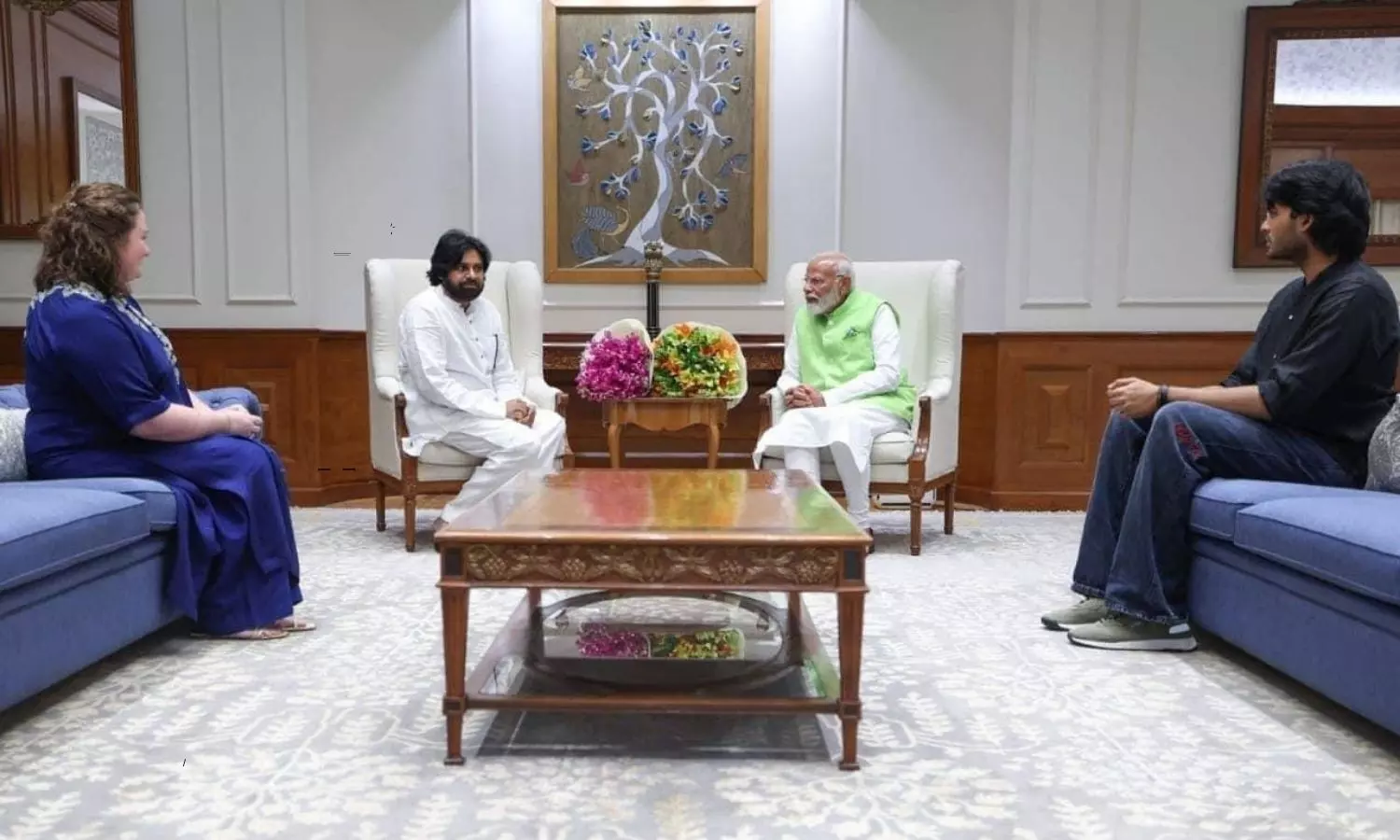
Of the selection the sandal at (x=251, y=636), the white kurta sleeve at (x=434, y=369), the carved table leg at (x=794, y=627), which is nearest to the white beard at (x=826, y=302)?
the white kurta sleeve at (x=434, y=369)

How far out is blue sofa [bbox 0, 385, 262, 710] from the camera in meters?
2.08

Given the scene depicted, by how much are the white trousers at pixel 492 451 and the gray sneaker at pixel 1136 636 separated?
2.17m

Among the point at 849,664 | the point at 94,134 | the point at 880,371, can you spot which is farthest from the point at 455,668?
the point at 94,134

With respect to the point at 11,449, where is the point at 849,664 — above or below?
below

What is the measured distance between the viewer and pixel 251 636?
2.83 meters

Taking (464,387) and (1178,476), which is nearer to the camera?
(1178,476)

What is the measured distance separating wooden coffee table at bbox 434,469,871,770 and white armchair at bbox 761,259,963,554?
6.31 feet

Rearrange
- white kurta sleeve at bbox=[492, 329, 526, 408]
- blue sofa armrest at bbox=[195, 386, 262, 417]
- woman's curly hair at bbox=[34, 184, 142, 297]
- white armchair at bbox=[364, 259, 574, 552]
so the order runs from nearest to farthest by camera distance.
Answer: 1. woman's curly hair at bbox=[34, 184, 142, 297]
2. blue sofa armrest at bbox=[195, 386, 262, 417]
3. white armchair at bbox=[364, 259, 574, 552]
4. white kurta sleeve at bbox=[492, 329, 526, 408]

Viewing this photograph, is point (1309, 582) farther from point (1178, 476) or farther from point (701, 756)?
point (701, 756)

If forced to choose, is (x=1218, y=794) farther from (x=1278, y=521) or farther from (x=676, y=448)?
(x=676, y=448)

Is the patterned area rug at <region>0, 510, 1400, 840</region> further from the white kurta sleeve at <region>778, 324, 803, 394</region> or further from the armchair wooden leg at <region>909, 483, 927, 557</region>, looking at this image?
the white kurta sleeve at <region>778, 324, 803, 394</region>

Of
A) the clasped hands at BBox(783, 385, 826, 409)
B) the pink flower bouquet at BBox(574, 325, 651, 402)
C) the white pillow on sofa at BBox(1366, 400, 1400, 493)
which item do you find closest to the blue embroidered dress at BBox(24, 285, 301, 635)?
the pink flower bouquet at BBox(574, 325, 651, 402)

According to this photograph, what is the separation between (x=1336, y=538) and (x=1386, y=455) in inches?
22.6

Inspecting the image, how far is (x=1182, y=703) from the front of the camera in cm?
237
